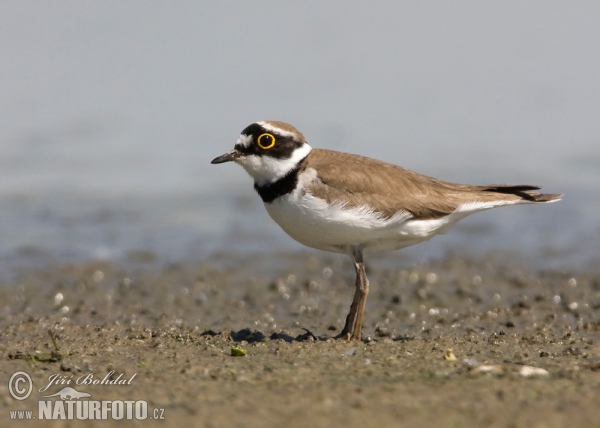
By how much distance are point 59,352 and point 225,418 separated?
7.08ft

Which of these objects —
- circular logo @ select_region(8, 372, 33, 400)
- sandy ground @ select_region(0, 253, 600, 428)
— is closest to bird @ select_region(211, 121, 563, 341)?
sandy ground @ select_region(0, 253, 600, 428)

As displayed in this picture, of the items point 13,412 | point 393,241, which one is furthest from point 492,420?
point 393,241

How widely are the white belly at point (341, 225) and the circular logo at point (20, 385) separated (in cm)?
236

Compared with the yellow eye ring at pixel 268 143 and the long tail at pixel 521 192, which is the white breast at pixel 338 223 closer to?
the yellow eye ring at pixel 268 143

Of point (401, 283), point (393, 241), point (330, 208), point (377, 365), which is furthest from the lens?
point (401, 283)

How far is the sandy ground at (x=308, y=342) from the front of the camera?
4.52 m

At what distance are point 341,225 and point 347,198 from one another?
8.5 inches

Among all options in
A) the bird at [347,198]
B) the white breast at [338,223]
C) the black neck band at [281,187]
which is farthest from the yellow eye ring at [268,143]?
the white breast at [338,223]

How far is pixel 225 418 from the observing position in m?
4.36

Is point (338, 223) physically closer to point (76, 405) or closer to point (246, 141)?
point (246, 141)

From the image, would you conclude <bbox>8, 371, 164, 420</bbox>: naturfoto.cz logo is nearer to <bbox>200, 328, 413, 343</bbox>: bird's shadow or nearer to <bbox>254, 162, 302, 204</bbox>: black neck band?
<bbox>200, 328, 413, 343</bbox>: bird's shadow

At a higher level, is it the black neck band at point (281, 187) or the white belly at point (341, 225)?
the black neck band at point (281, 187)

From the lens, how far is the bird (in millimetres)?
6832

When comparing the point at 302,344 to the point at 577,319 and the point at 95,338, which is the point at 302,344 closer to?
the point at 95,338
